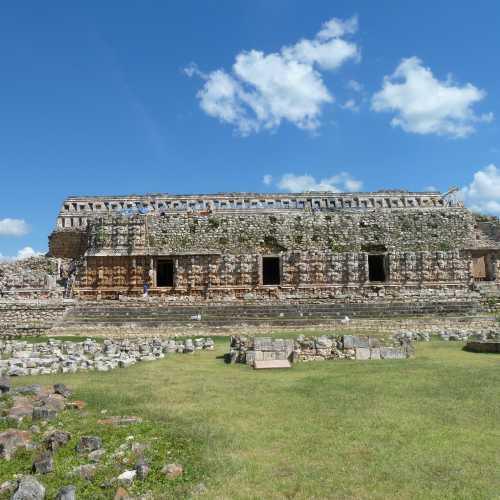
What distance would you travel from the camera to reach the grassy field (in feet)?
16.5

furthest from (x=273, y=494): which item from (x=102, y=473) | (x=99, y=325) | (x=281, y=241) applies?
(x=281, y=241)

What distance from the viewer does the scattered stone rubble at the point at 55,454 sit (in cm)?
490

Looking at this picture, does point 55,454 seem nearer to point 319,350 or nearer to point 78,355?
point 319,350

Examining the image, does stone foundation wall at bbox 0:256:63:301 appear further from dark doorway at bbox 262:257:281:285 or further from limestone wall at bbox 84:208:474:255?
dark doorway at bbox 262:257:281:285

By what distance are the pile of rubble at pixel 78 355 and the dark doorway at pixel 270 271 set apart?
13.0 meters

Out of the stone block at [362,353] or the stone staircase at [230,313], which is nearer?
the stone block at [362,353]

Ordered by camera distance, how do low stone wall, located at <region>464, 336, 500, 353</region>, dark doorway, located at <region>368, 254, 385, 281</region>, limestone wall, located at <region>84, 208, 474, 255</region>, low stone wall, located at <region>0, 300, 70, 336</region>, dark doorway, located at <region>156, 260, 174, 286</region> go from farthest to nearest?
dark doorway, located at <region>156, 260, 174, 286</region> → dark doorway, located at <region>368, 254, 385, 281</region> → limestone wall, located at <region>84, 208, 474, 255</region> → low stone wall, located at <region>0, 300, 70, 336</region> → low stone wall, located at <region>464, 336, 500, 353</region>

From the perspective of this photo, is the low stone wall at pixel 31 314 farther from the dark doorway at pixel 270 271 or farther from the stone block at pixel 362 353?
the stone block at pixel 362 353

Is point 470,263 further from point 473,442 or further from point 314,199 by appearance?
point 473,442

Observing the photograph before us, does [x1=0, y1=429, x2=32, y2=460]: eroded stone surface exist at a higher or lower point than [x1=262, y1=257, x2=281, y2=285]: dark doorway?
lower

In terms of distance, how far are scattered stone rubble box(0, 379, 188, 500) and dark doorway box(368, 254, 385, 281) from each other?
2436 centimetres

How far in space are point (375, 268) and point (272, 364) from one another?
1991 cm

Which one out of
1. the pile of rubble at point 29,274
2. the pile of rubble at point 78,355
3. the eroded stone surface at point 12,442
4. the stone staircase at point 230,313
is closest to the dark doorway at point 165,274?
the stone staircase at point 230,313

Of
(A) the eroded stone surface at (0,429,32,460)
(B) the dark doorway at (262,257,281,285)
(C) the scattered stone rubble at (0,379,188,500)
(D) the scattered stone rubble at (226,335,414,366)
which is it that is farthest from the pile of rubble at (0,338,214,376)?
(B) the dark doorway at (262,257,281,285)
